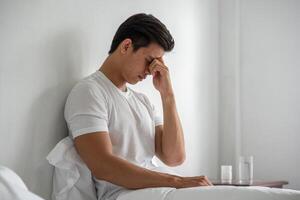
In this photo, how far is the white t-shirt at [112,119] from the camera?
1.85 meters

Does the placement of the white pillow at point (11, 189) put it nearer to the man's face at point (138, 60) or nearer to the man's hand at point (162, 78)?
the man's face at point (138, 60)

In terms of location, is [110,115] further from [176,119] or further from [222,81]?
[222,81]

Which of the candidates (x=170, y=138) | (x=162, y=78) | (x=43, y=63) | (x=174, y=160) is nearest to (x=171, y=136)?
(x=170, y=138)

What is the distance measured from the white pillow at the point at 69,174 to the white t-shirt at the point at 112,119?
0.16 ft

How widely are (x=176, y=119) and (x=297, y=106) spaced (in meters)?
1.47

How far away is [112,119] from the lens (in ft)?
6.44

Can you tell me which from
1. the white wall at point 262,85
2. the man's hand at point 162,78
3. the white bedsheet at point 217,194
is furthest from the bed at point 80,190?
the white wall at point 262,85

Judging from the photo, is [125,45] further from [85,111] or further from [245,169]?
[245,169]

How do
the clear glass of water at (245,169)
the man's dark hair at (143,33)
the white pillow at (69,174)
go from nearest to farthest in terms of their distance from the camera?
the white pillow at (69,174)
the man's dark hair at (143,33)
the clear glass of water at (245,169)

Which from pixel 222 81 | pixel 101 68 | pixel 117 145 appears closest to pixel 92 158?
pixel 117 145

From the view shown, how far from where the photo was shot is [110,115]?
1962mm

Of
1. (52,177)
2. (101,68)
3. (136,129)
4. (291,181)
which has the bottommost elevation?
(291,181)

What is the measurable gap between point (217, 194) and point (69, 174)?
605 mm

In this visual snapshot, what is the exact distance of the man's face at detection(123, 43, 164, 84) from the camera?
2068mm
